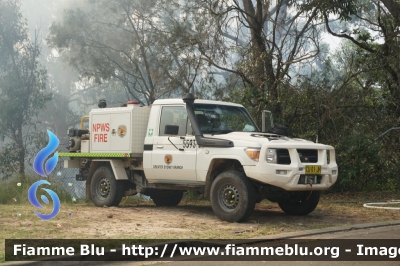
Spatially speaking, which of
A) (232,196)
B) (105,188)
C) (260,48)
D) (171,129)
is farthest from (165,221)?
(260,48)

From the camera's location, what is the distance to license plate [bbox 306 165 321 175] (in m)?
11.3

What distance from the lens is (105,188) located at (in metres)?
14.5

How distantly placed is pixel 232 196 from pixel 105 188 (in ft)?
13.1

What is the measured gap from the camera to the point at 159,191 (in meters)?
14.5

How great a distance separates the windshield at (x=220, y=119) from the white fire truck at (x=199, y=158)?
0.02 metres

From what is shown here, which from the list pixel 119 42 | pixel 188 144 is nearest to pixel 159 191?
pixel 188 144

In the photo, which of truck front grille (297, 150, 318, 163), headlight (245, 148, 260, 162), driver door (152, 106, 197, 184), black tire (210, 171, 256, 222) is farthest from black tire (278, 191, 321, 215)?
driver door (152, 106, 197, 184)

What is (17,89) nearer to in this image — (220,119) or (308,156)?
(220,119)

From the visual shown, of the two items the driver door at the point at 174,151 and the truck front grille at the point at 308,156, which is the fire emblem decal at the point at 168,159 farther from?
the truck front grille at the point at 308,156

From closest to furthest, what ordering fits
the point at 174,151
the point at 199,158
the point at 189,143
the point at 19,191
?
the point at 199,158
the point at 189,143
the point at 174,151
the point at 19,191

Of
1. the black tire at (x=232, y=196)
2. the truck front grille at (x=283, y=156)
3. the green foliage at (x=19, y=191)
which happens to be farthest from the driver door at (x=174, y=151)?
the green foliage at (x=19, y=191)

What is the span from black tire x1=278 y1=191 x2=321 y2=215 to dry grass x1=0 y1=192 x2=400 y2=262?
17 centimetres

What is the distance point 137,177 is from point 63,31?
56.2 feet

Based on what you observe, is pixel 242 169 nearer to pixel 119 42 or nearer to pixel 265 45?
pixel 265 45
